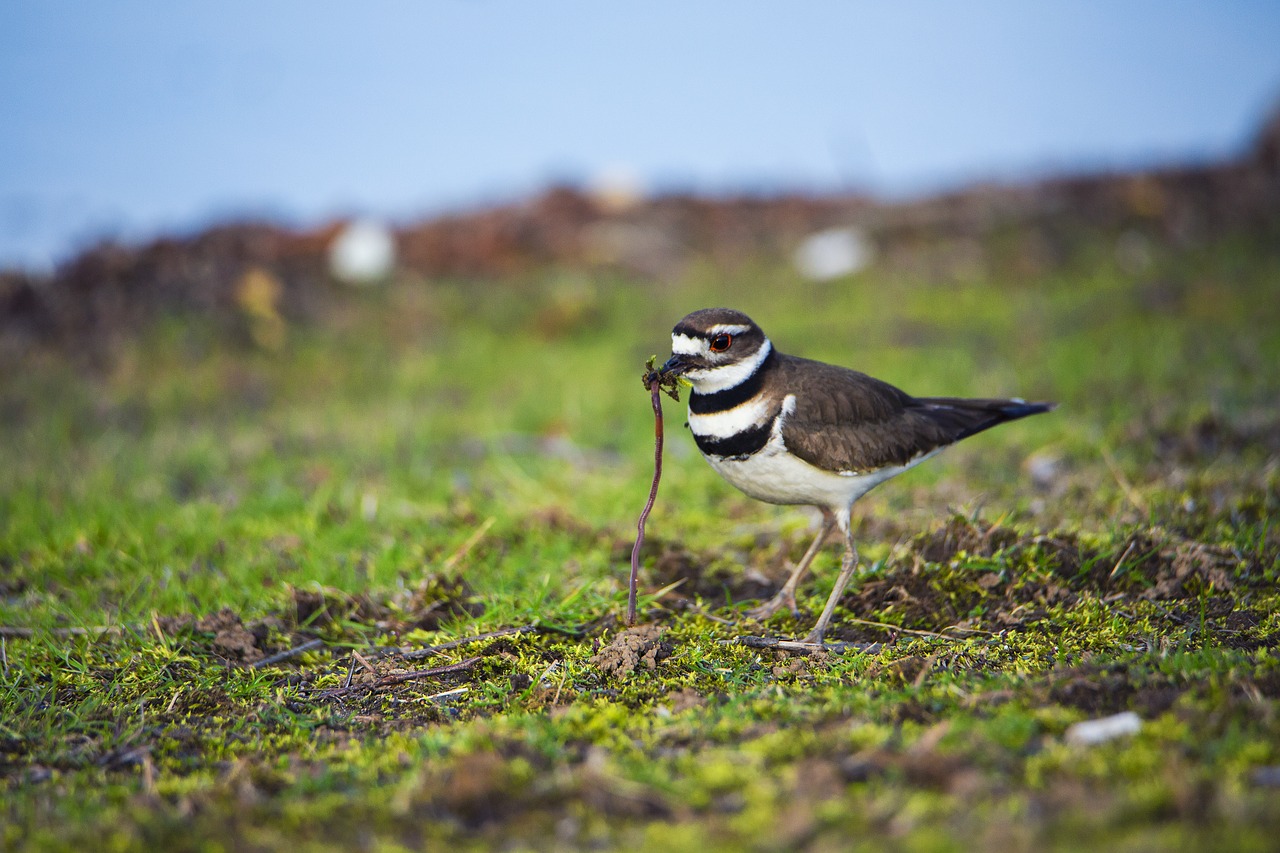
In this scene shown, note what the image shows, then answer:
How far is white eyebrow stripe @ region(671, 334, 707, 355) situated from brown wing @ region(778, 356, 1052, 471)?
0.44m

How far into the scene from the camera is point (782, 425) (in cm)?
407

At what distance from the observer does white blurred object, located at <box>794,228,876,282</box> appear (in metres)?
14.1

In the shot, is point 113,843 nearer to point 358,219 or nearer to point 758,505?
point 758,505

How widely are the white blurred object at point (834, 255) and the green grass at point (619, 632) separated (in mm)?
5247

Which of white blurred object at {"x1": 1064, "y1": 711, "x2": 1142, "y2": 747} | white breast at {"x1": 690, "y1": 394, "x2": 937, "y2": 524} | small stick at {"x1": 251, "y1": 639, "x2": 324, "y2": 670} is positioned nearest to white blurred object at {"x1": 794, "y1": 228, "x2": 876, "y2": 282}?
white breast at {"x1": 690, "y1": 394, "x2": 937, "y2": 524}

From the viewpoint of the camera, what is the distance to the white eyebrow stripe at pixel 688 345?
13.4ft

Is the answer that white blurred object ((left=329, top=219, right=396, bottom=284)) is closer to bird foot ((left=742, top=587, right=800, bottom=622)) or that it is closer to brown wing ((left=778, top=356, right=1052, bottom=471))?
brown wing ((left=778, top=356, right=1052, bottom=471))

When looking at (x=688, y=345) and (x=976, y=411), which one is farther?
(x=976, y=411)

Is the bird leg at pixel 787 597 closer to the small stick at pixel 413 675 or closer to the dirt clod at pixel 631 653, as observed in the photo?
the dirt clod at pixel 631 653

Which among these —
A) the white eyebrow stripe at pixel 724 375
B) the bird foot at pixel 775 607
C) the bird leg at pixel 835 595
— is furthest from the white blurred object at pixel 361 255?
the bird leg at pixel 835 595

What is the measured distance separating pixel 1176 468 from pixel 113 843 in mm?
5706

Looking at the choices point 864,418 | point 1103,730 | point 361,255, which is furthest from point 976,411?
point 361,255

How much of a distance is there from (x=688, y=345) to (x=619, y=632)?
1261 millimetres

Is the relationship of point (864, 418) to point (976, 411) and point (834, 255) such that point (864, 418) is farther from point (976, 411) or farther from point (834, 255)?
point (834, 255)
